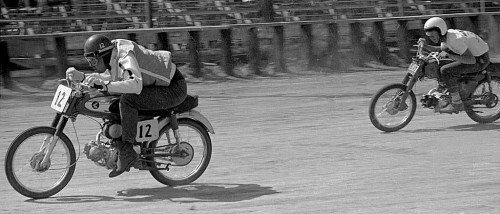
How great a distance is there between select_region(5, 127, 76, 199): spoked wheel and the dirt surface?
0.12m

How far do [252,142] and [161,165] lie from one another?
305cm

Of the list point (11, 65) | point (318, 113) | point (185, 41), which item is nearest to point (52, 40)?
point (11, 65)

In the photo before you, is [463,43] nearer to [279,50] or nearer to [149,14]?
[279,50]

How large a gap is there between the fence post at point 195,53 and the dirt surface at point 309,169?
3.72m

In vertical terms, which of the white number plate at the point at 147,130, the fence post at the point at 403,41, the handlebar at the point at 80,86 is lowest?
the fence post at the point at 403,41

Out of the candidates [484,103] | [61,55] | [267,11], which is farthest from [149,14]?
[484,103]

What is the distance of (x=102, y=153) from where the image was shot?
8492 millimetres

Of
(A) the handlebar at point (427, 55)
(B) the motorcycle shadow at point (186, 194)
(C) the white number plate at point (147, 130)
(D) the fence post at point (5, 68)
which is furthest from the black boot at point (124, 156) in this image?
(D) the fence post at point (5, 68)

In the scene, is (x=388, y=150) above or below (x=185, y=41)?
above

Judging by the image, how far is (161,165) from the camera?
885 centimetres

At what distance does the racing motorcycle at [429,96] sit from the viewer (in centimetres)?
1211

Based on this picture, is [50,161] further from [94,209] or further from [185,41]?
[185,41]

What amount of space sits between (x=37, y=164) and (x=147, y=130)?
991 millimetres

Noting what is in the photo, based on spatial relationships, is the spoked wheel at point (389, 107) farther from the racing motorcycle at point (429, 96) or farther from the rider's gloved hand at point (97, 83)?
the rider's gloved hand at point (97, 83)
